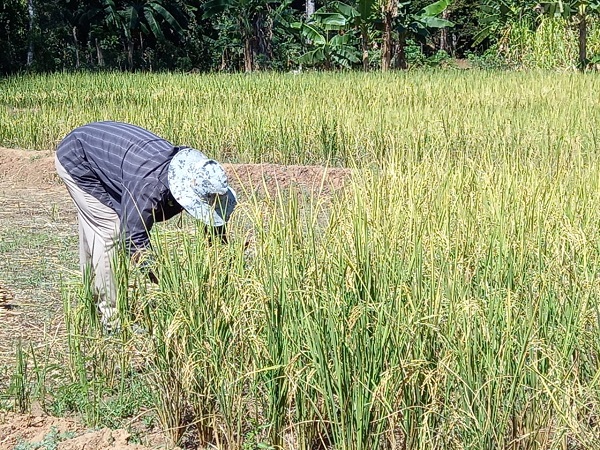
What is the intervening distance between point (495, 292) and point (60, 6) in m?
21.8

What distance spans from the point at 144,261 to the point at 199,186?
384mm

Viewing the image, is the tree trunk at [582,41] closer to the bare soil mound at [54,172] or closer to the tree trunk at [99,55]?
the bare soil mound at [54,172]

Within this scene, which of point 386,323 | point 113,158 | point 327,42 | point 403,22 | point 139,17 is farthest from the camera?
point 139,17

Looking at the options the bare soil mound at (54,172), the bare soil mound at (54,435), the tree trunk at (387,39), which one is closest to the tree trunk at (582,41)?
the tree trunk at (387,39)

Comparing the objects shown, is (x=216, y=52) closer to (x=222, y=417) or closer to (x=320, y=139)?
(x=320, y=139)

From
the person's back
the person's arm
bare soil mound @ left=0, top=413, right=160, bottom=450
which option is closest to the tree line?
the person's back

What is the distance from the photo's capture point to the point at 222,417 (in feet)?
9.02

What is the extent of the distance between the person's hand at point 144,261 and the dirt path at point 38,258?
0.85 feet

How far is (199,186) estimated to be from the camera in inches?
125

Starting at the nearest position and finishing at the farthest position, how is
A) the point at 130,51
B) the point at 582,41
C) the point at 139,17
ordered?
the point at 582,41
the point at 139,17
the point at 130,51

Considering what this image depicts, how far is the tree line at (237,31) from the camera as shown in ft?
60.3

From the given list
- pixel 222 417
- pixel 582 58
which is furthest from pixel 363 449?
pixel 582 58

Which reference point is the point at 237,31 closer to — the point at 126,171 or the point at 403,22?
the point at 403,22

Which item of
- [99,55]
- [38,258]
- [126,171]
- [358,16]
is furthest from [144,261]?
[99,55]
